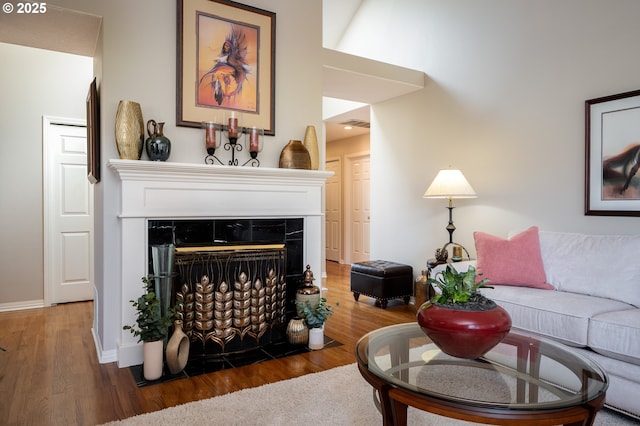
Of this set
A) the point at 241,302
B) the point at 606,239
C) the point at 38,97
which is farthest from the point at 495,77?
the point at 38,97

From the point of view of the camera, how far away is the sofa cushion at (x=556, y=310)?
2.21 m

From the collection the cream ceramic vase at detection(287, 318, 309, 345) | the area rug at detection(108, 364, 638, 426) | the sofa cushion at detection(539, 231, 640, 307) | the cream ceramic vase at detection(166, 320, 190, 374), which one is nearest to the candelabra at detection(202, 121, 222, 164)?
the cream ceramic vase at detection(166, 320, 190, 374)

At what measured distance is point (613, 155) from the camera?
2945 millimetres

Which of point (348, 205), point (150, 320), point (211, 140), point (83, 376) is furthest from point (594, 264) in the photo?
point (348, 205)

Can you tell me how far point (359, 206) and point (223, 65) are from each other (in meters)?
4.83

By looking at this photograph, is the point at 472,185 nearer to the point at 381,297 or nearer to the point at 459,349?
the point at 381,297

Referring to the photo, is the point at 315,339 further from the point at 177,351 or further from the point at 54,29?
the point at 54,29

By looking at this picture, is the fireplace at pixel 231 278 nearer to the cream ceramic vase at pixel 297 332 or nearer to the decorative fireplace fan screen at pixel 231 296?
the decorative fireplace fan screen at pixel 231 296

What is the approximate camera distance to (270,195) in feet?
10.2

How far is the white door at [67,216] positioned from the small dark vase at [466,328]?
4.17m

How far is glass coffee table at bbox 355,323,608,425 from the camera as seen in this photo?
127 cm

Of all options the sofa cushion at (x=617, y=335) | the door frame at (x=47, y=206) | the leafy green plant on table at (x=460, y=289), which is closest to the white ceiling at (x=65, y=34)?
the door frame at (x=47, y=206)

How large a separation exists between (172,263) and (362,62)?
8.61 ft

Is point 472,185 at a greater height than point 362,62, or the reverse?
point 362,62
